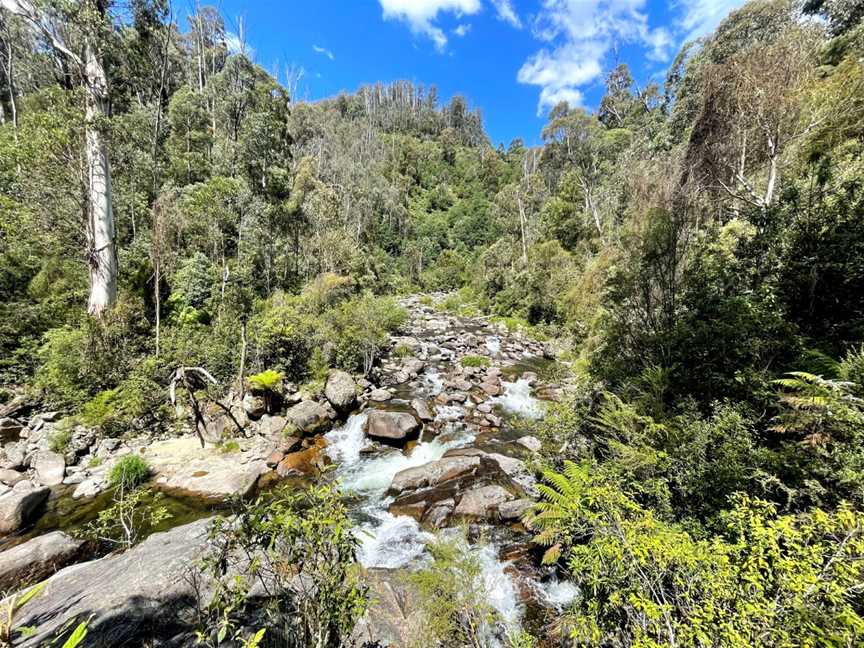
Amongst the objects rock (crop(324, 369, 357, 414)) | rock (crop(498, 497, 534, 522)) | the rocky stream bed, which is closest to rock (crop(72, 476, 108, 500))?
the rocky stream bed

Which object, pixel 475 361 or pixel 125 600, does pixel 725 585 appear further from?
pixel 475 361

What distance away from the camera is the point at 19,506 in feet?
Answer: 18.1

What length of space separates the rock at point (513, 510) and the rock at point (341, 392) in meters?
5.91

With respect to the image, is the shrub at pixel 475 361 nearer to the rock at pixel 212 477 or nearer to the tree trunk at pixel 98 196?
the rock at pixel 212 477

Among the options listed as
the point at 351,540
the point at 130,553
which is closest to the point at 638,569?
the point at 351,540

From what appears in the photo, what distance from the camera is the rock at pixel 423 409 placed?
33.6 ft

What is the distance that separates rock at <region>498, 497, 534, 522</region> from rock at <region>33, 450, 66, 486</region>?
348 inches

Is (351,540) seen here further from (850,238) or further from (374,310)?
(374,310)

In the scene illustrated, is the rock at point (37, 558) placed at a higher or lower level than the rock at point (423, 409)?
lower

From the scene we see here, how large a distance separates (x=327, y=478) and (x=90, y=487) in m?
4.54

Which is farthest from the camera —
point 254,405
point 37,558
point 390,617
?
point 254,405

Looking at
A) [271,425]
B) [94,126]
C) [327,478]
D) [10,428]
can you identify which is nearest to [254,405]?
[271,425]

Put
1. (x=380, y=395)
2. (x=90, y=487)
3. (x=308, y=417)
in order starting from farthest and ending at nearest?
(x=380, y=395) → (x=308, y=417) → (x=90, y=487)

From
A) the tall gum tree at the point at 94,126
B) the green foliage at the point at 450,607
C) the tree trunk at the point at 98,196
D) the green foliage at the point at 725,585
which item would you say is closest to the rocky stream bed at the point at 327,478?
the green foliage at the point at 450,607
